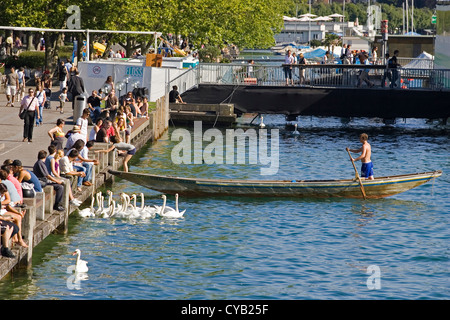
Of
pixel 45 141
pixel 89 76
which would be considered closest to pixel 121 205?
pixel 45 141

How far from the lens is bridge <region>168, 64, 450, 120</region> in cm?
4841

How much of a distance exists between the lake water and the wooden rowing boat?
1.07ft

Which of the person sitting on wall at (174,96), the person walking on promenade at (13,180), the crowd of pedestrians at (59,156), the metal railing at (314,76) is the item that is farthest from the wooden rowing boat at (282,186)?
the person sitting on wall at (174,96)

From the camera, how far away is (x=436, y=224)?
1076 inches

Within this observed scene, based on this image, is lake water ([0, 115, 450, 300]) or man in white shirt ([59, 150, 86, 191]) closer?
lake water ([0, 115, 450, 300])

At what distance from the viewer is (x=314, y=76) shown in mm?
49750

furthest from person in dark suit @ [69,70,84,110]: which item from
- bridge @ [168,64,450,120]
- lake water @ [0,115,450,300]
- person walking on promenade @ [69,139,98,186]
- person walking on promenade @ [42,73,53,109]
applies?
person walking on promenade @ [69,139,98,186]

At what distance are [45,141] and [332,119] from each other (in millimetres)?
30697

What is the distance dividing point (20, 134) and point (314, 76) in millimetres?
20383

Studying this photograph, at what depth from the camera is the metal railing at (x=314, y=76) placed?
48.7 metres

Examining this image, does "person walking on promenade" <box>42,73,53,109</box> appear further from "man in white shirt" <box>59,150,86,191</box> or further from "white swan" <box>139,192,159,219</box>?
"white swan" <box>139,192,159,219</box>

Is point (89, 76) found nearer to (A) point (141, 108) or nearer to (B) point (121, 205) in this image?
(A) point (141, 108)
